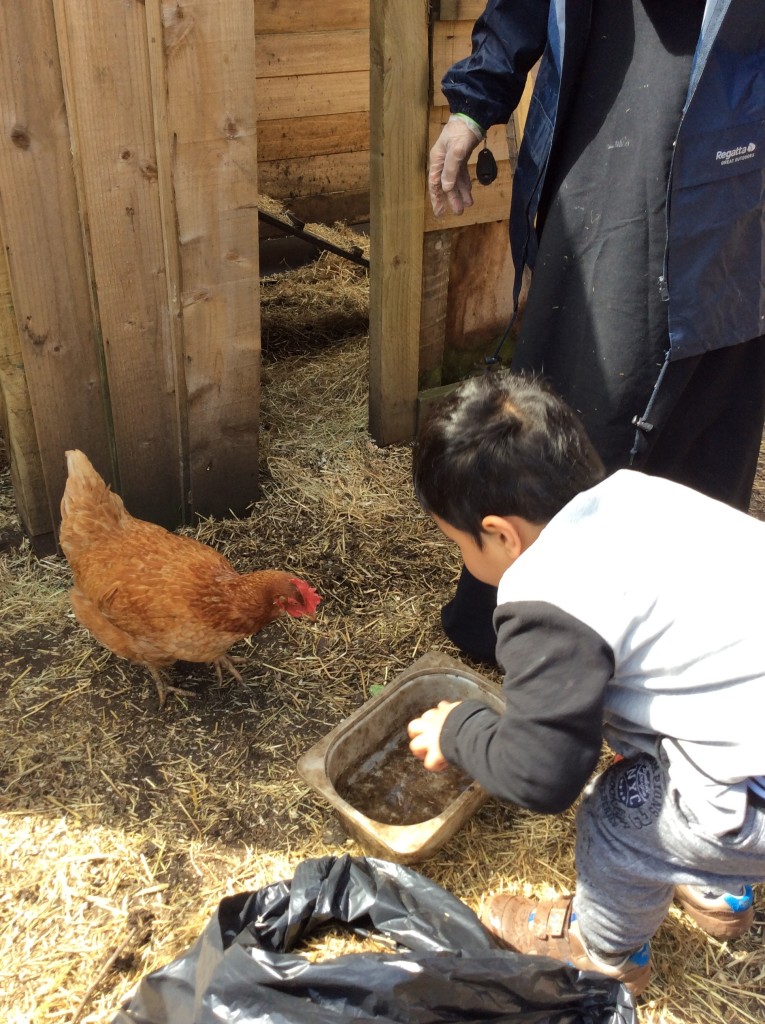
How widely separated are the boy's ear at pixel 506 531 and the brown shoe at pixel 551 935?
0.99 m

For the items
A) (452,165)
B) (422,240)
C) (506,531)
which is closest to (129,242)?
(452,165)

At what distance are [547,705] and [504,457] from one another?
0.47 m

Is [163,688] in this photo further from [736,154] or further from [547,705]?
[736,154]

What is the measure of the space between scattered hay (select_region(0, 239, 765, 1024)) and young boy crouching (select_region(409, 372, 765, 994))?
1.94 feet

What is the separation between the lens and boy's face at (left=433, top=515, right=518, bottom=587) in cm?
170

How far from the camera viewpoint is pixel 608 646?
4.68 ft

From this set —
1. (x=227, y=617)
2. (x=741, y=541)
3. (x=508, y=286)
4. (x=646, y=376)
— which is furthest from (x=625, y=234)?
(x=508, y=286)

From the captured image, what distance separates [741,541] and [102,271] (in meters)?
2.31

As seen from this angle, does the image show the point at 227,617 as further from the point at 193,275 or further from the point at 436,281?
the point at 436,281

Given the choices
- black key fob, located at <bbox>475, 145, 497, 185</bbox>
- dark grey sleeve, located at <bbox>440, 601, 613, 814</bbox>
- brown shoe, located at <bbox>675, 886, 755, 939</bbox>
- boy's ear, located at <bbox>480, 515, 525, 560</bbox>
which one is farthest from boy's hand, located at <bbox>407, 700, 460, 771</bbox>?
black key fob, located at <bbox>475, 145, 497, 185</bbox>

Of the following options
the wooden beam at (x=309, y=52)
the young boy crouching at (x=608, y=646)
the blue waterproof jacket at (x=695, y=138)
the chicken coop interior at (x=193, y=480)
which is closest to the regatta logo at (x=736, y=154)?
the blue waterproof jacket at (x=695, y=138)

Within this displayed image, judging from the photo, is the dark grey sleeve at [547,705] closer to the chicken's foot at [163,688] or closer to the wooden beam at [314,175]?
the chicken's foot at [163,688]

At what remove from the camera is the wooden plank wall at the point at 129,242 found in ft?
8.87

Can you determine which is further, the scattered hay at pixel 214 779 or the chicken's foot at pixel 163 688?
the chicken's foot at pixel 163 688
